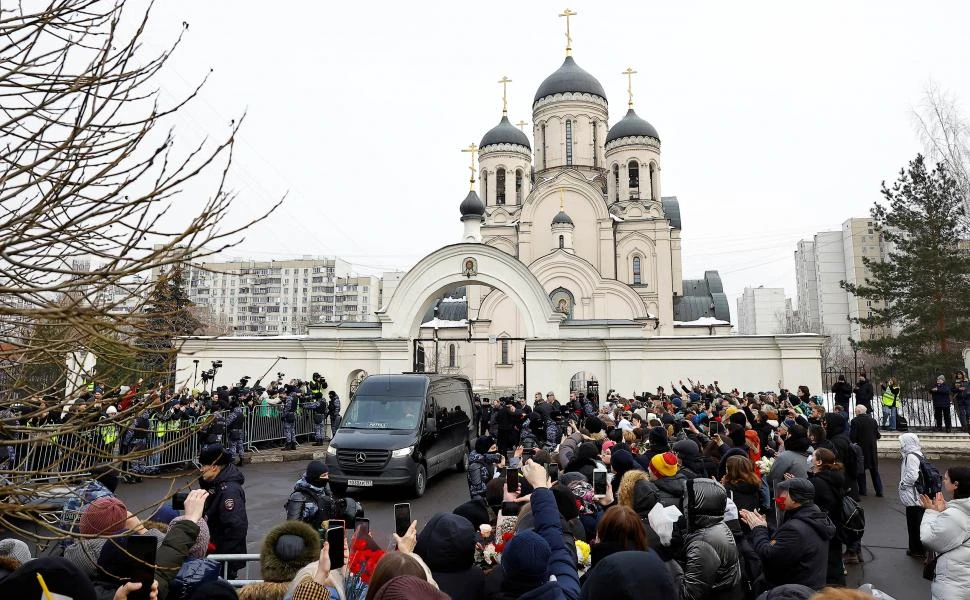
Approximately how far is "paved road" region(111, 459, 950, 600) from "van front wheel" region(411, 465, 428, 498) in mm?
169

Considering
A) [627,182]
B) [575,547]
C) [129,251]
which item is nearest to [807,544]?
[575,547]

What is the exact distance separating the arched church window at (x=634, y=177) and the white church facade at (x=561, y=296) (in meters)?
0.07

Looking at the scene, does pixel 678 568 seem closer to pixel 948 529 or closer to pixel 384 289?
pixel 948 529

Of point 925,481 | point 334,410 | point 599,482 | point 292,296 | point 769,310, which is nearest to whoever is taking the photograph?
point 599,482

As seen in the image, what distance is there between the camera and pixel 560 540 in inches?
133

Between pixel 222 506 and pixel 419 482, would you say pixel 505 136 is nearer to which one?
pixel 419 482

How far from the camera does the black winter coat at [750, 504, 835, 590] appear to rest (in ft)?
13.7

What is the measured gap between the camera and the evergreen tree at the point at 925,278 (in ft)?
66.0

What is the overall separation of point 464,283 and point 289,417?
7.99m

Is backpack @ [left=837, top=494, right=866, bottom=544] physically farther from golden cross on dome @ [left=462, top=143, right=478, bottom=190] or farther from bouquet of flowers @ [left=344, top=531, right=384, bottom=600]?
golden cross on dome @ [left=462, top=143, right=478, bottom=190]

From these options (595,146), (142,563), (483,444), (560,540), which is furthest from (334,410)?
(595,146)

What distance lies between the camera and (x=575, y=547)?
407cm

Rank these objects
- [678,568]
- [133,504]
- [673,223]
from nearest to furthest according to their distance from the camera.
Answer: [678,568], [133,504], [673,223]

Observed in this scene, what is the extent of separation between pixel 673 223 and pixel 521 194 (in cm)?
1164
